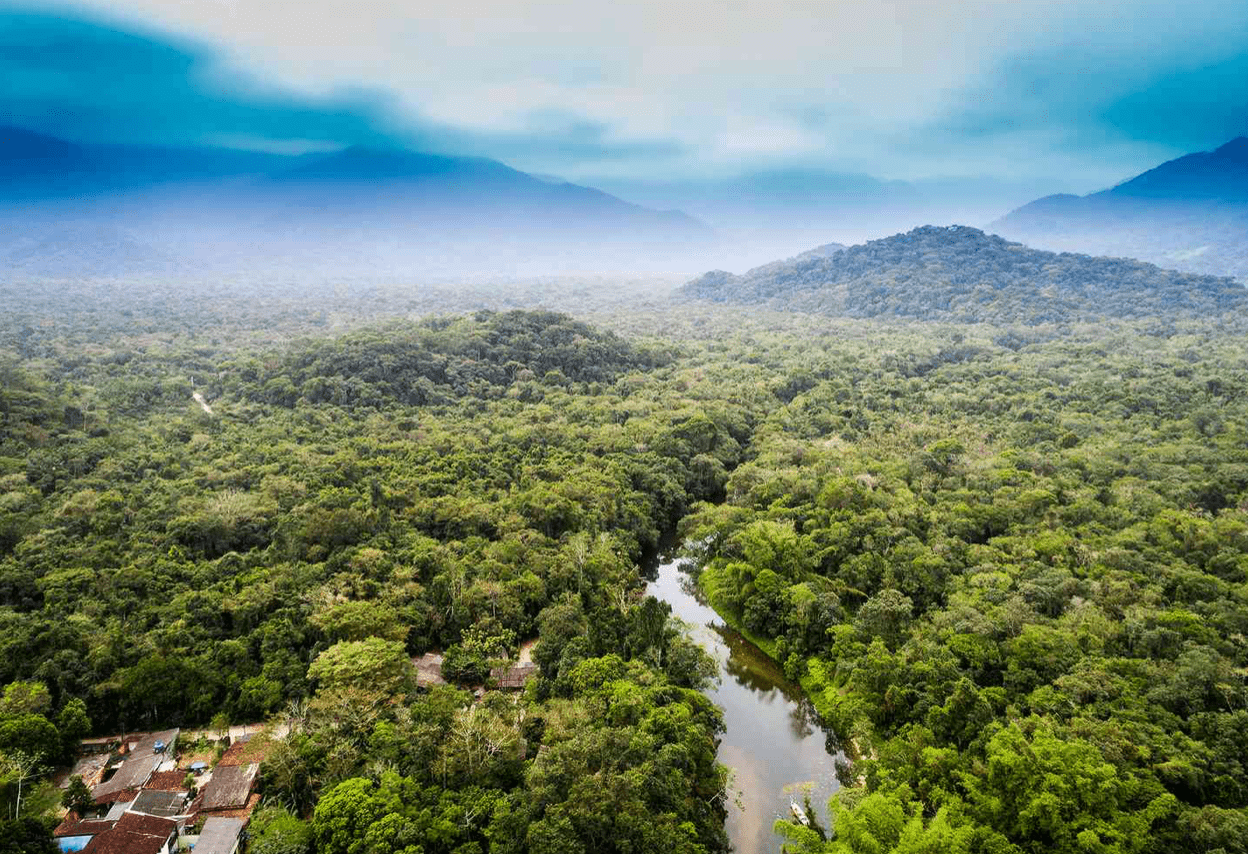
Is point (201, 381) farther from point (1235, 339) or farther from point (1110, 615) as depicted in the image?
point (1235, 339)

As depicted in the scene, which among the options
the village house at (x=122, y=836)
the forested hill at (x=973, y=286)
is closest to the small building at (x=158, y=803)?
the village house at (x=122, y=836)

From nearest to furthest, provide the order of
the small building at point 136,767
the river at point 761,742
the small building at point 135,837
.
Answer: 1. the small building at point 135,837
2. the small building at point 136,767
3. the river at point 761,742

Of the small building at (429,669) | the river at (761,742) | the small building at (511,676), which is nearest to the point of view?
the river at (761,742)

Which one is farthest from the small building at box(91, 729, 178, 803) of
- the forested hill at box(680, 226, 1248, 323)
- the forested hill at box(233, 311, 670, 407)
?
the forested hill at box(680, 226, 1248, 323)

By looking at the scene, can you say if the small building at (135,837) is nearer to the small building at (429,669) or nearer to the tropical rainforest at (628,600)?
the tropical rainforest at (628,600)

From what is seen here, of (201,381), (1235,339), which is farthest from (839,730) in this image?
(1235,339)

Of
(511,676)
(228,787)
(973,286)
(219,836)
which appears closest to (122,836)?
(219,836)

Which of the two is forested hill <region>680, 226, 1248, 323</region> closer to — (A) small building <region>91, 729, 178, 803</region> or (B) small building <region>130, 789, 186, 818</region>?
(A) small building <region>91, 729, 178, 803</region>
